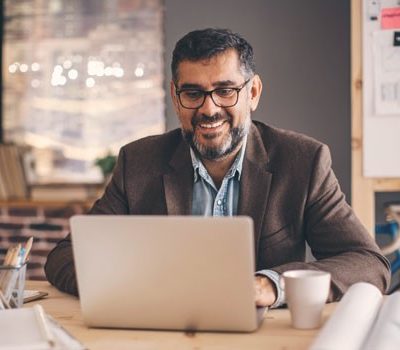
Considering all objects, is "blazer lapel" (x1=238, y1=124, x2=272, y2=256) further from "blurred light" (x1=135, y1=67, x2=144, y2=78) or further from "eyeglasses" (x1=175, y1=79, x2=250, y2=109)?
"blurred light" (x1=135, y1=67, x2=144, y2=78)

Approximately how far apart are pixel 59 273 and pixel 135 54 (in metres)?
3.12

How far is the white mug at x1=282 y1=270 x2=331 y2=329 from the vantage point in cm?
149

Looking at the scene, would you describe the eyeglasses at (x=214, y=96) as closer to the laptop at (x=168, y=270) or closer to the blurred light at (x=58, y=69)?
the laptop at (x=168, y=270)

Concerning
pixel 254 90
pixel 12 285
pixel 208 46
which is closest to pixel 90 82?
pixel 254 90

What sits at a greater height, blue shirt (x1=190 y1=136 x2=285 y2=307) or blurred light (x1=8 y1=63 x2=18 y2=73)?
blurred light (x1=8 y1=63 x2=18 y2=73)

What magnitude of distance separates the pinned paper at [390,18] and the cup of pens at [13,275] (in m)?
2.14

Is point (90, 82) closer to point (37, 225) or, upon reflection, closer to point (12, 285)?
point (37, 225)

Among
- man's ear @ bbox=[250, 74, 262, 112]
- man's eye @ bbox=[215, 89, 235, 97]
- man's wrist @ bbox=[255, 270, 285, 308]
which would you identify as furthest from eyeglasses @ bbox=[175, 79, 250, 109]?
man's wrist @ bbox=[255, 270, 285, 308]

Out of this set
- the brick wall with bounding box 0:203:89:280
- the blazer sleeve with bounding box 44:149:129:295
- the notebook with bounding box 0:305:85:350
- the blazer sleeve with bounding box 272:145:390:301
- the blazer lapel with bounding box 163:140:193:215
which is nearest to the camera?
the notebook with bounding box 0:305:85:350

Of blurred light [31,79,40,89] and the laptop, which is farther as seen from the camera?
blurred light [31,79,40,89]

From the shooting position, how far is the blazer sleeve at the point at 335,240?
1.80 meters

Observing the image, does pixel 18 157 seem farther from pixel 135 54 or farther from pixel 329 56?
pixel 329 56

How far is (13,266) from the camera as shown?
1611 mm

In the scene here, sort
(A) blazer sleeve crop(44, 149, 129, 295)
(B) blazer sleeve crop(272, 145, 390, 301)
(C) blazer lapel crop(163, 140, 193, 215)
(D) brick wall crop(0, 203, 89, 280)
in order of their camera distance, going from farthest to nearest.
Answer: (D) brick wall crop(0, 203, 89, 280) → (C) blazer lapel crop(163, 140, 193, 215) → (A) blazer sleeve crop(44, 149, 129, 295) → (B) blazer sleeve crop(272, 145, 390, 301)
